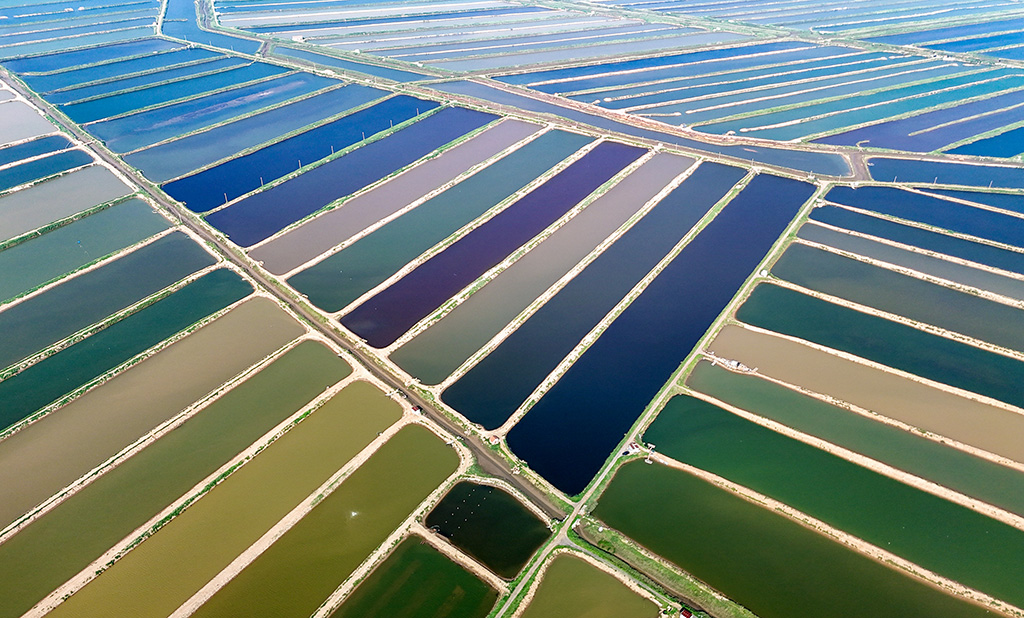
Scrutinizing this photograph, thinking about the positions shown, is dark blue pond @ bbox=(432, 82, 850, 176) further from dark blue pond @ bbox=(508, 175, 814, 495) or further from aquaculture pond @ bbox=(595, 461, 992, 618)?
aquaculture pond @ bbox=(595, 461, 992, 618)

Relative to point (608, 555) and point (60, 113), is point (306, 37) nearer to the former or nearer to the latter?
point (60, 113)

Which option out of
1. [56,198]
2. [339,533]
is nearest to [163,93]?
[56,198]

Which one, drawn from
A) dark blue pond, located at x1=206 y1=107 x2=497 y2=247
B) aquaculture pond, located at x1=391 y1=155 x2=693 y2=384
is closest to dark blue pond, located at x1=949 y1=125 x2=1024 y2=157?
aquaculture pond, located at x1=391 y1=155 x2=693 y2=384

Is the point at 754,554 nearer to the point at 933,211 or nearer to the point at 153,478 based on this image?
the point at 153,478

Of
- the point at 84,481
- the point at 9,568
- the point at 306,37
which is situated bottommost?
the point at 9,568

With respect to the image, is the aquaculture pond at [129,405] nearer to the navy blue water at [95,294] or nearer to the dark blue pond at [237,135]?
the navy blue water at [95,294]

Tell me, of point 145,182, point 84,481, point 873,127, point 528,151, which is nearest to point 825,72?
point 873,127

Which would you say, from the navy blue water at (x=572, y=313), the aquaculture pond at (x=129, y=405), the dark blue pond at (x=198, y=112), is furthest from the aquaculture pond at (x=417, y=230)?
the dark blue pond at (x=198, y=112)
